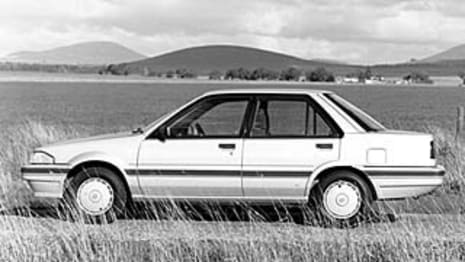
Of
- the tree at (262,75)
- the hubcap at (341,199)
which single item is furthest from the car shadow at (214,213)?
the tree at (262,75)

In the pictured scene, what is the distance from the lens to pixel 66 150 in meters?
9.31

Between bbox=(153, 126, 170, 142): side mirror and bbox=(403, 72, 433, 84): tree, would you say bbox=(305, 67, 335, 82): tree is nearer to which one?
bbox=(403, 72, 433, 84): tree

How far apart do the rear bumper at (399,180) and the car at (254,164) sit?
0.04ft

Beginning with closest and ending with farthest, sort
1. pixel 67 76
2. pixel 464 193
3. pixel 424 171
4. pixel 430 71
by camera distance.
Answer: pixel 424 171, pixel 464 193, pixel 67 76, pixel 430 71

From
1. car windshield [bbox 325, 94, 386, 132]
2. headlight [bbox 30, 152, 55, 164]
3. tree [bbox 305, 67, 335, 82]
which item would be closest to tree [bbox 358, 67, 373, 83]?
tree [bbox 305, 67, 335, 82]

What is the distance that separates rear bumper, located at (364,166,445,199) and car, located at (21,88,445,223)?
11 mm

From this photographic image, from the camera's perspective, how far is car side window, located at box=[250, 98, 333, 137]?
907cm

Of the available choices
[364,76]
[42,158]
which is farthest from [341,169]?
[364,76]

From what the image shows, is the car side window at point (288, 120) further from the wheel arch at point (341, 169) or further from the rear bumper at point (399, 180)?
the rear bumper at point (399, 180)

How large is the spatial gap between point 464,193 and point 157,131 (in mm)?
4972

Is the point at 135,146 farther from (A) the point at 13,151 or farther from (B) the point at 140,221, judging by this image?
(A) the point at 13,151

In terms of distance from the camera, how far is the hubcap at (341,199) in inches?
348

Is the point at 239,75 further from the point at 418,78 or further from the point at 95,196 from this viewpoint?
the point at 95,196

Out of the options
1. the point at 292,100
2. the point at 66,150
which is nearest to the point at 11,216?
the point at 66,150
